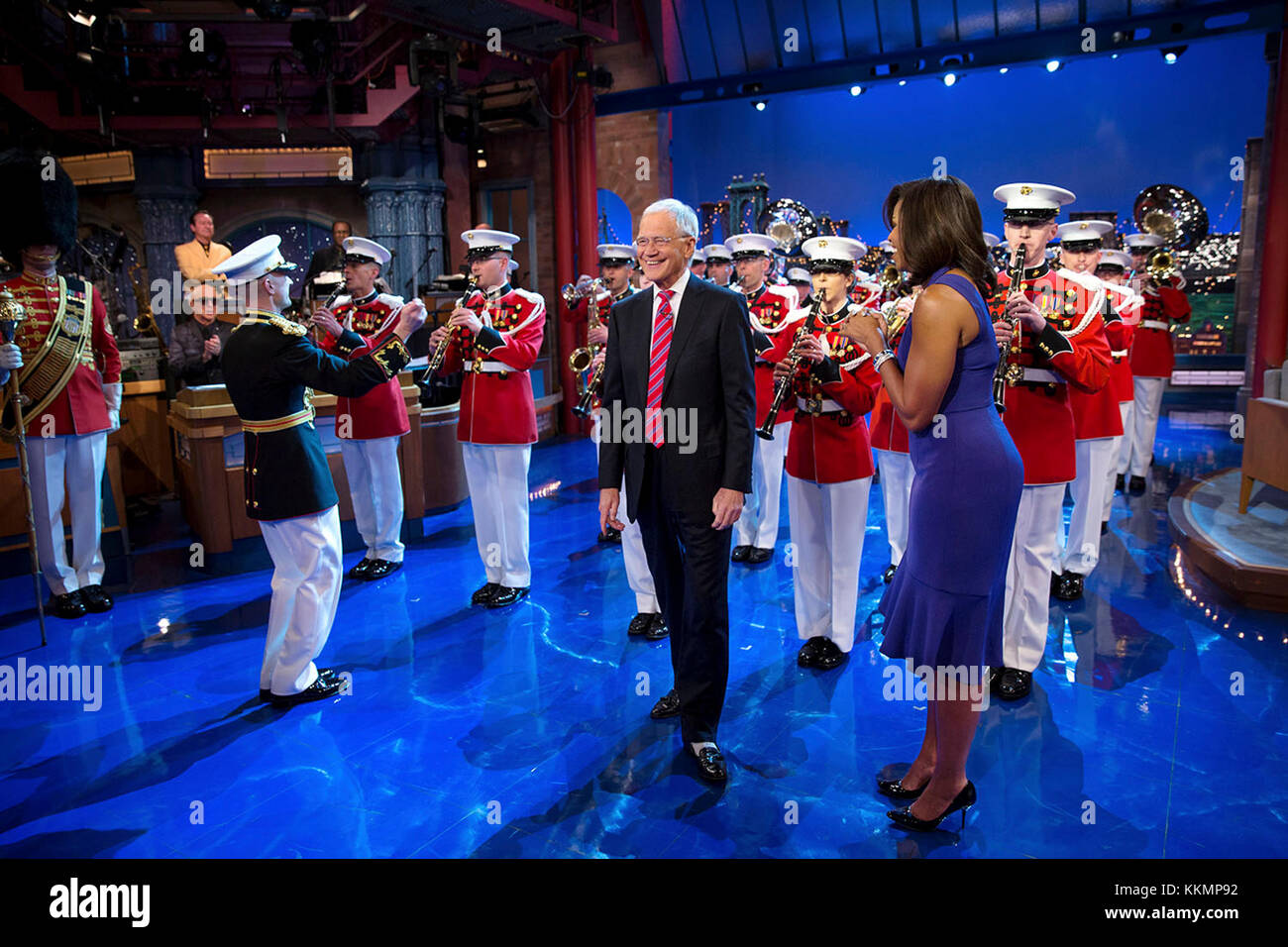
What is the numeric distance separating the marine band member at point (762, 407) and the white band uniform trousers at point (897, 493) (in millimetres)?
708

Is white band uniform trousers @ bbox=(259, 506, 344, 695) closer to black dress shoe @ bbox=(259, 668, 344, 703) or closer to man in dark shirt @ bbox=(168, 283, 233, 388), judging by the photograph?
black dress shoe @ bbox=(259, 668, 344, 703)

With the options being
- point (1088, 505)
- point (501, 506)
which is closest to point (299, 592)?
point (501, 506)

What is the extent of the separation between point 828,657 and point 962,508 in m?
1.84

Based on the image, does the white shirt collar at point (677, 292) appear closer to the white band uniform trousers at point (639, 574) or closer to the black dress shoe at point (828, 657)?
the white band uniform trousers at point (639, 574)

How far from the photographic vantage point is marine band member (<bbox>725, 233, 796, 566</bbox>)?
5.48m

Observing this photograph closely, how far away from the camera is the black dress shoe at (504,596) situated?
521 cm

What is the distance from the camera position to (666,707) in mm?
3799

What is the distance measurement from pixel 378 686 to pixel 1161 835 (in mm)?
3218

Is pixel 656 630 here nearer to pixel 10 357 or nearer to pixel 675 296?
pixel 675 296

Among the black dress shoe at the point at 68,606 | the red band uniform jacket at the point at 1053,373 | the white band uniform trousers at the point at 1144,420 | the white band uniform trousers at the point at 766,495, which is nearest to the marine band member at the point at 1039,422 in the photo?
the red band uniform jacket at the point at 1053,373

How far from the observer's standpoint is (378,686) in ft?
13.7

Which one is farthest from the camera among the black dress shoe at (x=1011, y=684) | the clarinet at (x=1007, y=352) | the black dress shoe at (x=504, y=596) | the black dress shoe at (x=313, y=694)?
Result: the black dress shoe at (x=504, y=596)
